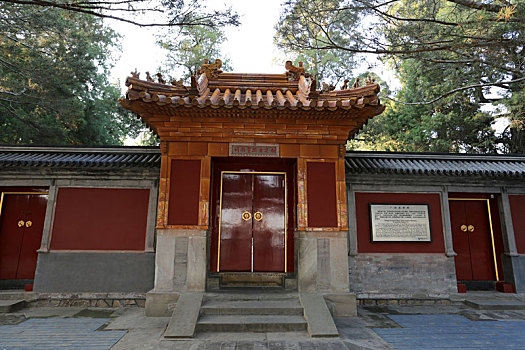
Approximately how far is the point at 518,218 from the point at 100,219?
33.5 feet

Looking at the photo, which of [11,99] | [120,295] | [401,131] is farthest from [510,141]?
[11,99]

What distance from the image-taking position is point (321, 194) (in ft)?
19.7

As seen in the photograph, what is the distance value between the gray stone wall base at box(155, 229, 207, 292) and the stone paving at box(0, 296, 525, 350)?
0.63m

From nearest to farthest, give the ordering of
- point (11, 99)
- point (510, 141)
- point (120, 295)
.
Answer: point (120, 295)
point (11, 99)
point (510, 141)

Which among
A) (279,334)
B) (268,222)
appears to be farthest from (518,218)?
(279,334)

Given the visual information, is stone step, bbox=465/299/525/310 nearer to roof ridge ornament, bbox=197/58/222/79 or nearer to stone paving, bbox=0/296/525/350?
stone paving, bbox=0/296/525/350

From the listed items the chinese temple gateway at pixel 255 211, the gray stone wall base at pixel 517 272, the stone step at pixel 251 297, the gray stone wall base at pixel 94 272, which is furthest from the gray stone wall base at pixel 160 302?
the gray stone wall base at pixel 517 272

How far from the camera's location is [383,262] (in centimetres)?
722

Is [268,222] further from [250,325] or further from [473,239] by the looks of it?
[473,239]

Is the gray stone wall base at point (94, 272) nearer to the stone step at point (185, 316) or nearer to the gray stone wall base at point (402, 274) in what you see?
the stone step at point (185, 316)

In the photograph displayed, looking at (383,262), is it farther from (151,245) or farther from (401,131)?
(401,131)

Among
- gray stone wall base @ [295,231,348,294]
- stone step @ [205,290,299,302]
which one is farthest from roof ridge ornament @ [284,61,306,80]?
stone step @ [205,290,299,302]

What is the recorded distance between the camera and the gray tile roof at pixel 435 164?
23.8 feet

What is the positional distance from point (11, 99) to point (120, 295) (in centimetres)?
986
